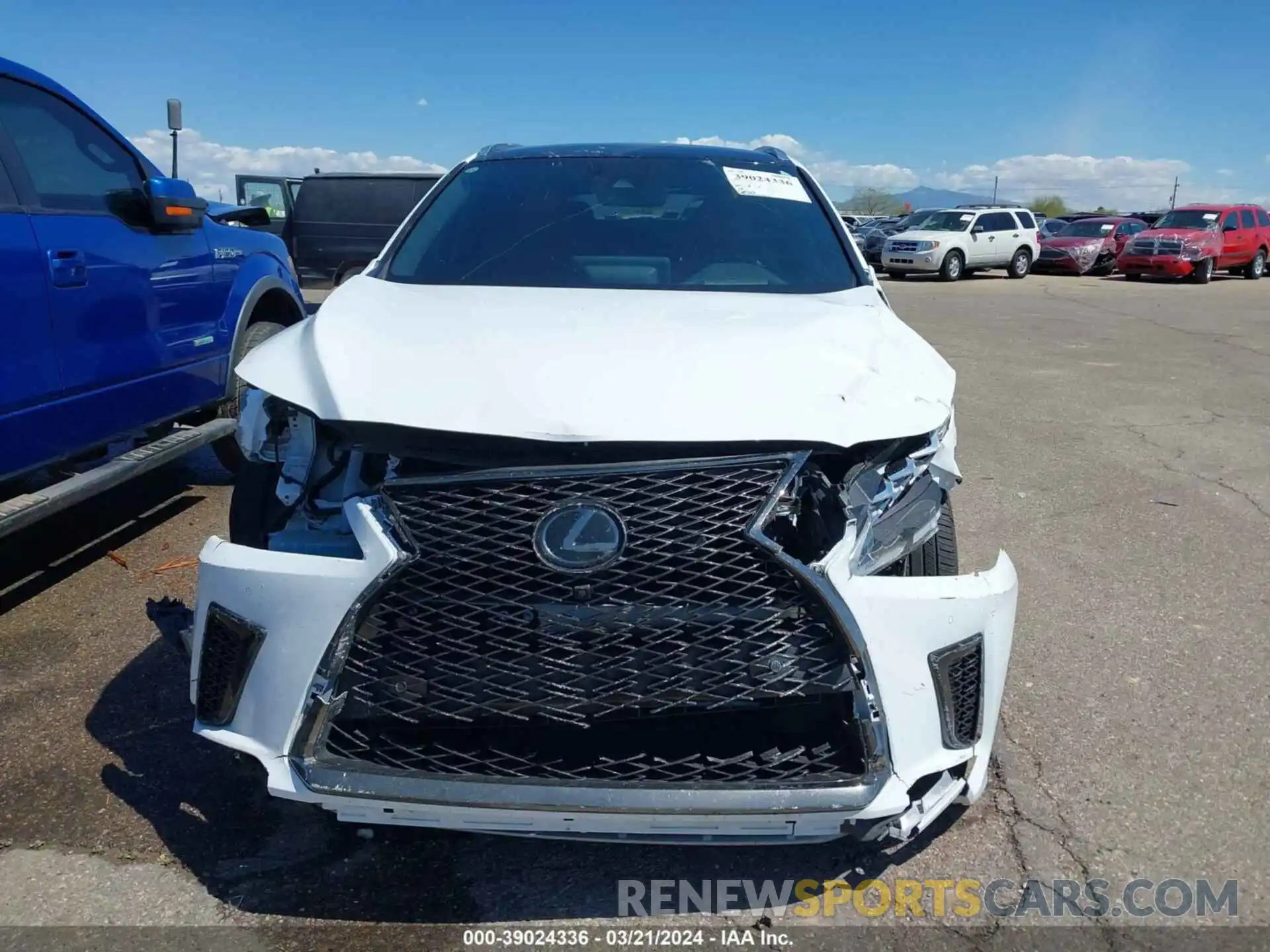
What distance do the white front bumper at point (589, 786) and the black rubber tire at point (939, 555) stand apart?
1.26 feet

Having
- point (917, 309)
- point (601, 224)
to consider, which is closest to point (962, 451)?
point (601, 224)

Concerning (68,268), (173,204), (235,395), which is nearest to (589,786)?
(68,268)

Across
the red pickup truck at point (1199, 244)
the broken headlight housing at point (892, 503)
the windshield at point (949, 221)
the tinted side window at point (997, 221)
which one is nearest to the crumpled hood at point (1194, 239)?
the red pickup truck at point (1199, 244)

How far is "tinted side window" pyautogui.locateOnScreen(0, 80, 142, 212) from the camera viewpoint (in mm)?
3771

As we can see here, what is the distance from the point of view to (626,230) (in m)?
3.61

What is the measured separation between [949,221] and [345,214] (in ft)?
57.4

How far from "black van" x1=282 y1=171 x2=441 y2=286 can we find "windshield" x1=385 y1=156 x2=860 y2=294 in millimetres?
7431

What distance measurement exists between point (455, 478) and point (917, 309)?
53.4 ft

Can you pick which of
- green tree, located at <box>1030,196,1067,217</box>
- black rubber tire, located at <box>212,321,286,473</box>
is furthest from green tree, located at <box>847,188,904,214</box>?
black rubber tire, located at <box>212,321,286,473</box>

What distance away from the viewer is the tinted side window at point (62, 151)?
3771mm

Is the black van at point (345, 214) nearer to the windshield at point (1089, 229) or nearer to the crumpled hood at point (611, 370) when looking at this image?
the crumpled hood at point (611, 370)

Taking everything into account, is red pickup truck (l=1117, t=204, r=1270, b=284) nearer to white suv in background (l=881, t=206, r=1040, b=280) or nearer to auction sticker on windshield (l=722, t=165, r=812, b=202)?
white suv in background (l=881, t=206, r=1040, b=280)

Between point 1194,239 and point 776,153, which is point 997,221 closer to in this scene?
point 1194,239

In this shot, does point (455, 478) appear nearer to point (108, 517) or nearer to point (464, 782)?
point (464, 782)
